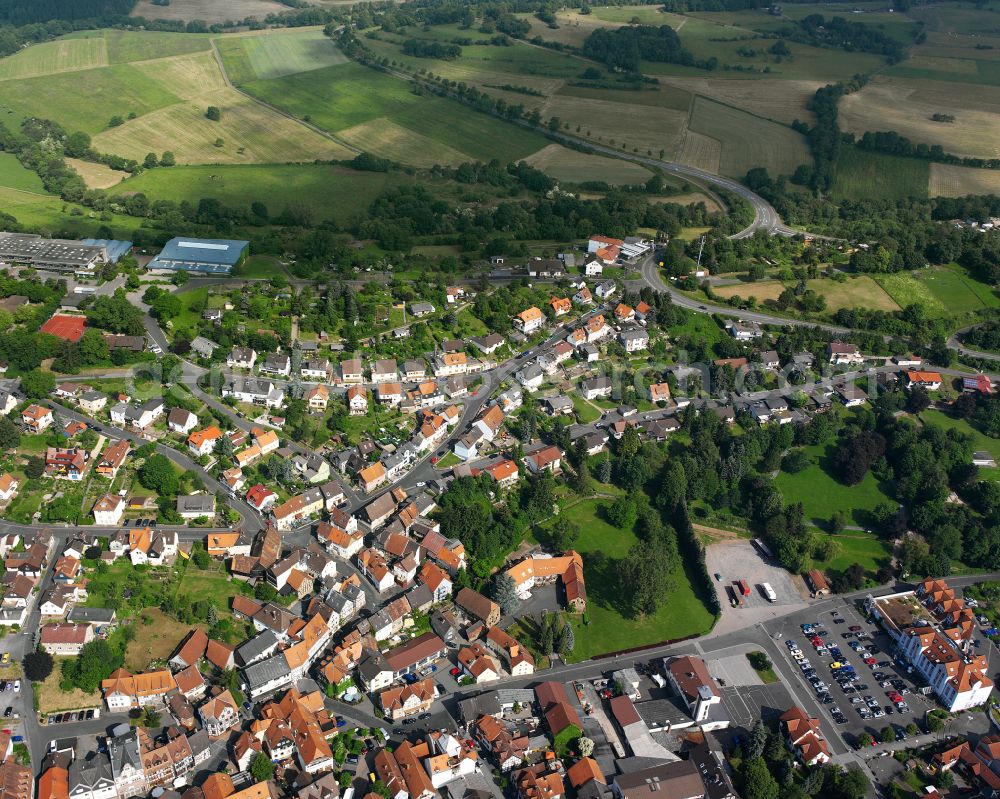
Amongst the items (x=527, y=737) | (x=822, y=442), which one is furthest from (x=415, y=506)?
(x=822, y=442)

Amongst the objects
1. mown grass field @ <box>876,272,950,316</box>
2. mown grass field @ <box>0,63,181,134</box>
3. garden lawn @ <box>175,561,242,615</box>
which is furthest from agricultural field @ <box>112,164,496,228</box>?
garden lawn @ <box>175,561,242,615</box>

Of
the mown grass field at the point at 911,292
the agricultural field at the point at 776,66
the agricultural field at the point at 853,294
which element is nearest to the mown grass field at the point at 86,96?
the agricultural field at the point at 776,66

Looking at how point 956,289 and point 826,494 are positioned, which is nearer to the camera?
point 826,494

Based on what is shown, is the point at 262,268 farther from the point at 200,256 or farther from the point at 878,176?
the point at 878,176

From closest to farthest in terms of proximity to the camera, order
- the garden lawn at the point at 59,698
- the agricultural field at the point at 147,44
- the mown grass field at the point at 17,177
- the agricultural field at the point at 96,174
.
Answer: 1. the garden lawn at the point at 59,698
2. the mown grass field at the point at 17,177
3. the agricultural field at the point at 96,174
4. the agricultural field at the point at 147,44

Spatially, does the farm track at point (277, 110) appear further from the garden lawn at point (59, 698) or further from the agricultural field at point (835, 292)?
the garden lawn at point (59, 698)

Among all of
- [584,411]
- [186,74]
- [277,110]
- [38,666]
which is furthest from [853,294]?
[186,74]
